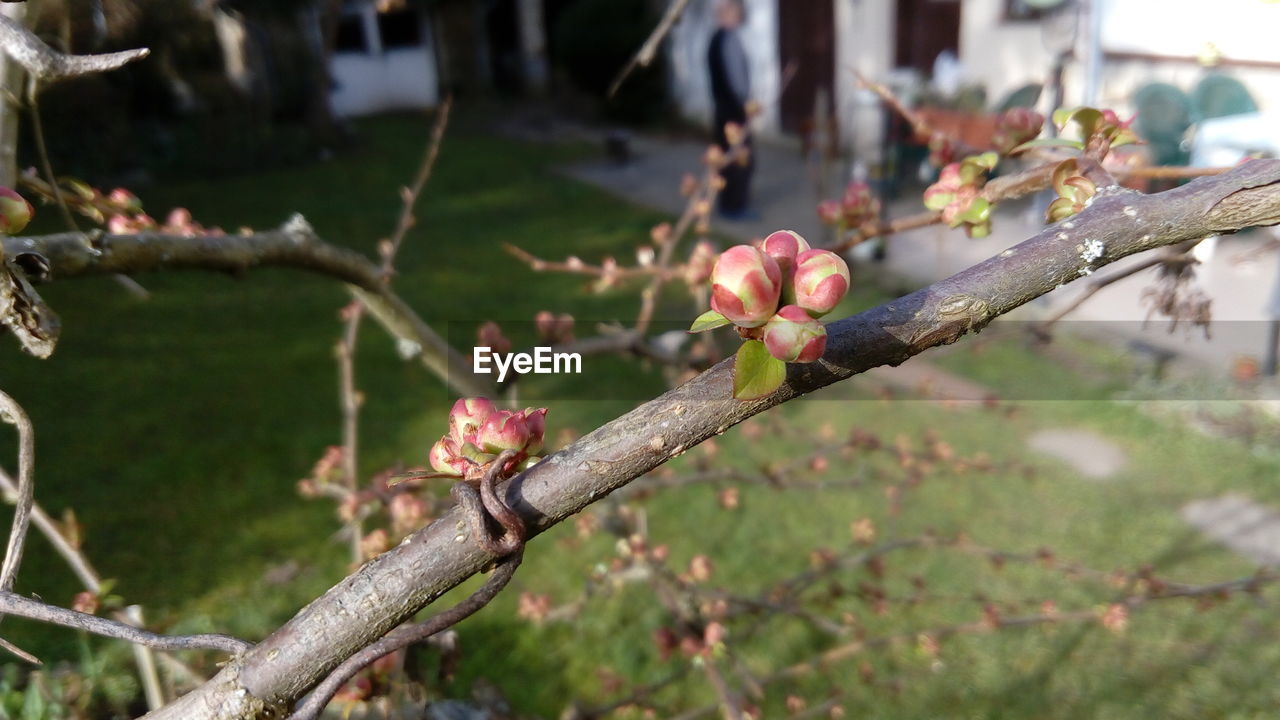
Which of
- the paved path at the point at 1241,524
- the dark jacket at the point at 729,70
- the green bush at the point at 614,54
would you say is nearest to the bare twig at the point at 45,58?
the paved path at the point at 1241,524

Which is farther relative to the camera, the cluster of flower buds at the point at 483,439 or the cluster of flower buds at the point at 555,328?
the cluster of flower buds at the point at 555,328

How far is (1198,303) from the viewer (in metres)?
1.12

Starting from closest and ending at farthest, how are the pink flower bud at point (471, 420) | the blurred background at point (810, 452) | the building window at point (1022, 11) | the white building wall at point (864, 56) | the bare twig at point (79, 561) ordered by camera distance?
the pink flower bud at point (471, 420) → the bare twig at point (79, 561) → the blurred background at point (810, 452) → the building window at point (1022, 11) → the white building wall at point (864, 56)

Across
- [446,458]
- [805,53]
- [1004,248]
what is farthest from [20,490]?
[805,53]

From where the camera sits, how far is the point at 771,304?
23.0 inches

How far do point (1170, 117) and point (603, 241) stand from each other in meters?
4.63

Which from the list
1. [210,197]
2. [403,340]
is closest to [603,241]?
[210,197]

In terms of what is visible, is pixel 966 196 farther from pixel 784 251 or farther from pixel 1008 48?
pixel 1008 48

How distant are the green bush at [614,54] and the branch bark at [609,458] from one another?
37.0 feet

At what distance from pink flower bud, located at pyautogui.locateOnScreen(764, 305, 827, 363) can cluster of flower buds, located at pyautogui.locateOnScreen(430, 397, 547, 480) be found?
0.18m

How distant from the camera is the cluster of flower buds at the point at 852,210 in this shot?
4.44 ft

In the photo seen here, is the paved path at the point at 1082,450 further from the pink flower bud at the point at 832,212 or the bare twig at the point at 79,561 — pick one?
the bare twig at the point at 79,561

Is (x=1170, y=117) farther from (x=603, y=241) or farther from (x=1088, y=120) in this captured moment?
(x=603, y=241)

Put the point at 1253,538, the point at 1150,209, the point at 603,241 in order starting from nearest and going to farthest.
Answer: the point at 1150,209
the point at 1253,538
the point at 603,241
